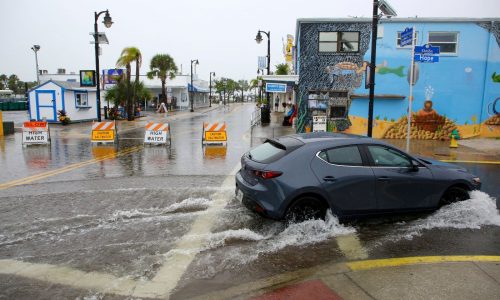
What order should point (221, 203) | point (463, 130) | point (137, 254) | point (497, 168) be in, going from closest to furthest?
point (137, 254)
point (221, 203)
point (497, 168)
point (463, 130)

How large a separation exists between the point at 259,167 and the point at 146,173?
5.73m

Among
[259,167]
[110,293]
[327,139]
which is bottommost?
[110,293]

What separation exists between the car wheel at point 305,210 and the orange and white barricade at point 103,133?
13.0 m

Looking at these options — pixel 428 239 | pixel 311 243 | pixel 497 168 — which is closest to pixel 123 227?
pixel 311 243

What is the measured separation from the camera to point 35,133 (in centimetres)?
1622

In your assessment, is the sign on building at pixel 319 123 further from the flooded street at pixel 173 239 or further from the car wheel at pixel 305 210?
the car wheel at pixel 305 210

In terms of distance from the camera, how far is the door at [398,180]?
20.8 ft

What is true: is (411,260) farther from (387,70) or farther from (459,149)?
(387,70)

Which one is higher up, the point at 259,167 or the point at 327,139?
the point at 327,139

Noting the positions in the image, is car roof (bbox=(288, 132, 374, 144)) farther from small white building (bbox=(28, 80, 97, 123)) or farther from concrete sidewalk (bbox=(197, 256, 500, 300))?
small white building (bbox=(28, 80, 97, 123))

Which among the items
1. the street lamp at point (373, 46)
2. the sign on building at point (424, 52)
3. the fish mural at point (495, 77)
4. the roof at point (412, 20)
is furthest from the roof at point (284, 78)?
the sign on building at point (424, 52)

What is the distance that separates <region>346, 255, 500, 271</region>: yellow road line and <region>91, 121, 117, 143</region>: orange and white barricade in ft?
46.7

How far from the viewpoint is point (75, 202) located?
789 cm

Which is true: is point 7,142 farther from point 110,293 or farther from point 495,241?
point 495,241
